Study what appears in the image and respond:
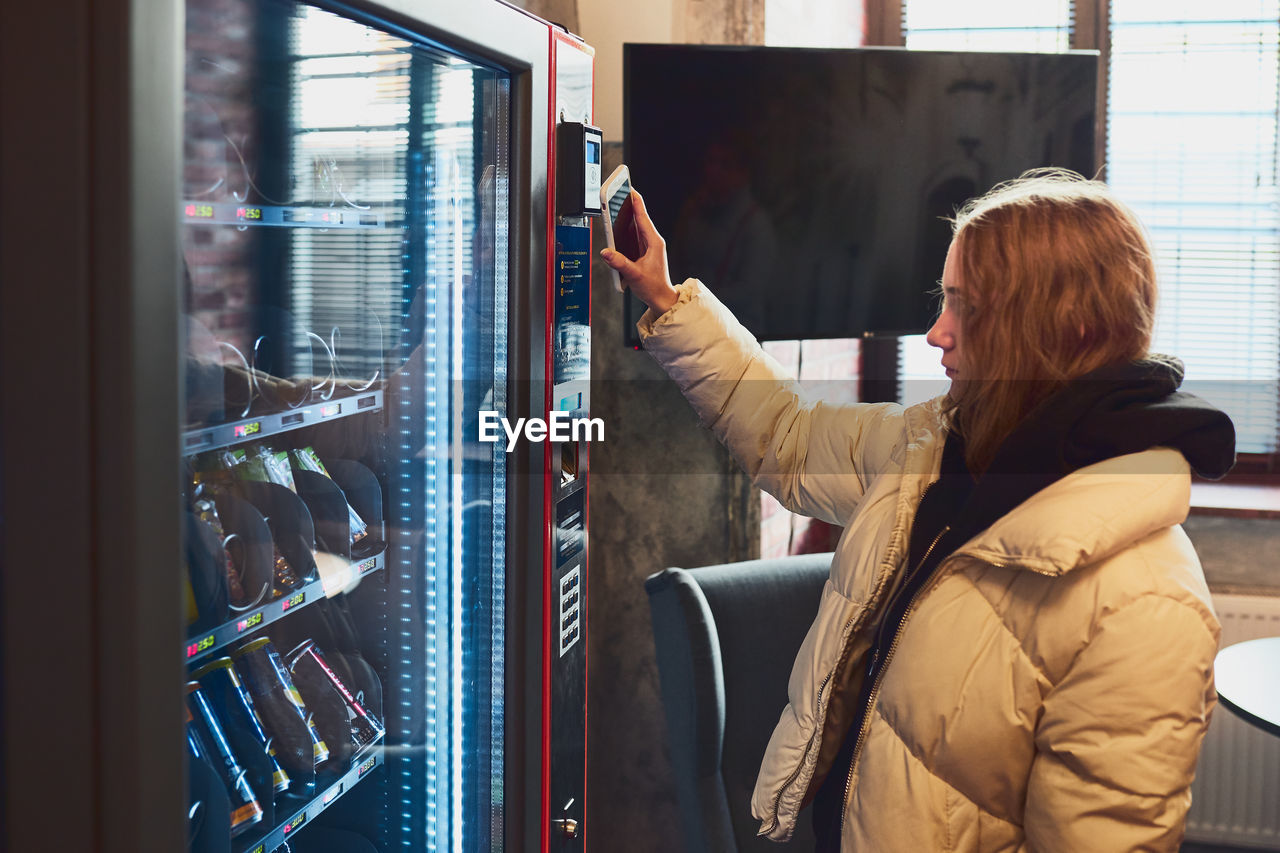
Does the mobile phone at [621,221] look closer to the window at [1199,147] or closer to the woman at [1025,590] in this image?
the woman at [1025,590]

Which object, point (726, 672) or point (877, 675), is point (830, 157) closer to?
point (726, 672)

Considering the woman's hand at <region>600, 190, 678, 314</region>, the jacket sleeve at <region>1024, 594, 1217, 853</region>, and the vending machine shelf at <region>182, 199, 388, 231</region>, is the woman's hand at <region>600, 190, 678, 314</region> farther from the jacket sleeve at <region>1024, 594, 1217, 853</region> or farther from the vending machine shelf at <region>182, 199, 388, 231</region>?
the jacket sleeve at <region>1024, 594, 1217, 853</region>

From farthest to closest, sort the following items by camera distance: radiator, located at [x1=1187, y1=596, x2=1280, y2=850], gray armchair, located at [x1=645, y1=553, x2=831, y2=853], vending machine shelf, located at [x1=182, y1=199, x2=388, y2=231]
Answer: radiator, located at [x1=1187, y1=596, x2=1280, y2=850], gray armchair, located at [x1=645, y1=553, x2=831, y2=853], vending machine shelf, located at [x1=182, y1=199, x2=388, y2=231]

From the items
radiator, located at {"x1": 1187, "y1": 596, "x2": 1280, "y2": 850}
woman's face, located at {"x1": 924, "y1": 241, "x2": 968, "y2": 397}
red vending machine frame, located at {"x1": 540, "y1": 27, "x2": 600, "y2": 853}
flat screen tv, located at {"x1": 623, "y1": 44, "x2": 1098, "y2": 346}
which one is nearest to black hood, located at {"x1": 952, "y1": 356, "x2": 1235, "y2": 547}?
woman's face, located at {"x1": 924, "y1": 241, "x2": 968, "y2": 397}

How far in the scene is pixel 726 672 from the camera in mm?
2088

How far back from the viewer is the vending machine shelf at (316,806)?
125 cm

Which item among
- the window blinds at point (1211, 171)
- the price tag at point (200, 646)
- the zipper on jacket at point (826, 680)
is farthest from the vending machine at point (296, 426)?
the window blinds at point (1211, 171)

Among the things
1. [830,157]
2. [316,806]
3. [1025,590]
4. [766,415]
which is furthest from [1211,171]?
[316,806]

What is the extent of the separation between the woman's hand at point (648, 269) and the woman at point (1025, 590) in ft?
1.41

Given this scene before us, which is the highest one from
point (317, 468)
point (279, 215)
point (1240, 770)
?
point (279, 215)

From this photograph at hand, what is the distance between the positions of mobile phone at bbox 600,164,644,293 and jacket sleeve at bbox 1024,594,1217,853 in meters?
0.86

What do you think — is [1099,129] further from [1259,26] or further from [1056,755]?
[1056,755]

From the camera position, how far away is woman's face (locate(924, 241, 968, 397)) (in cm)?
139

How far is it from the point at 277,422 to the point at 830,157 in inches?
61.5
